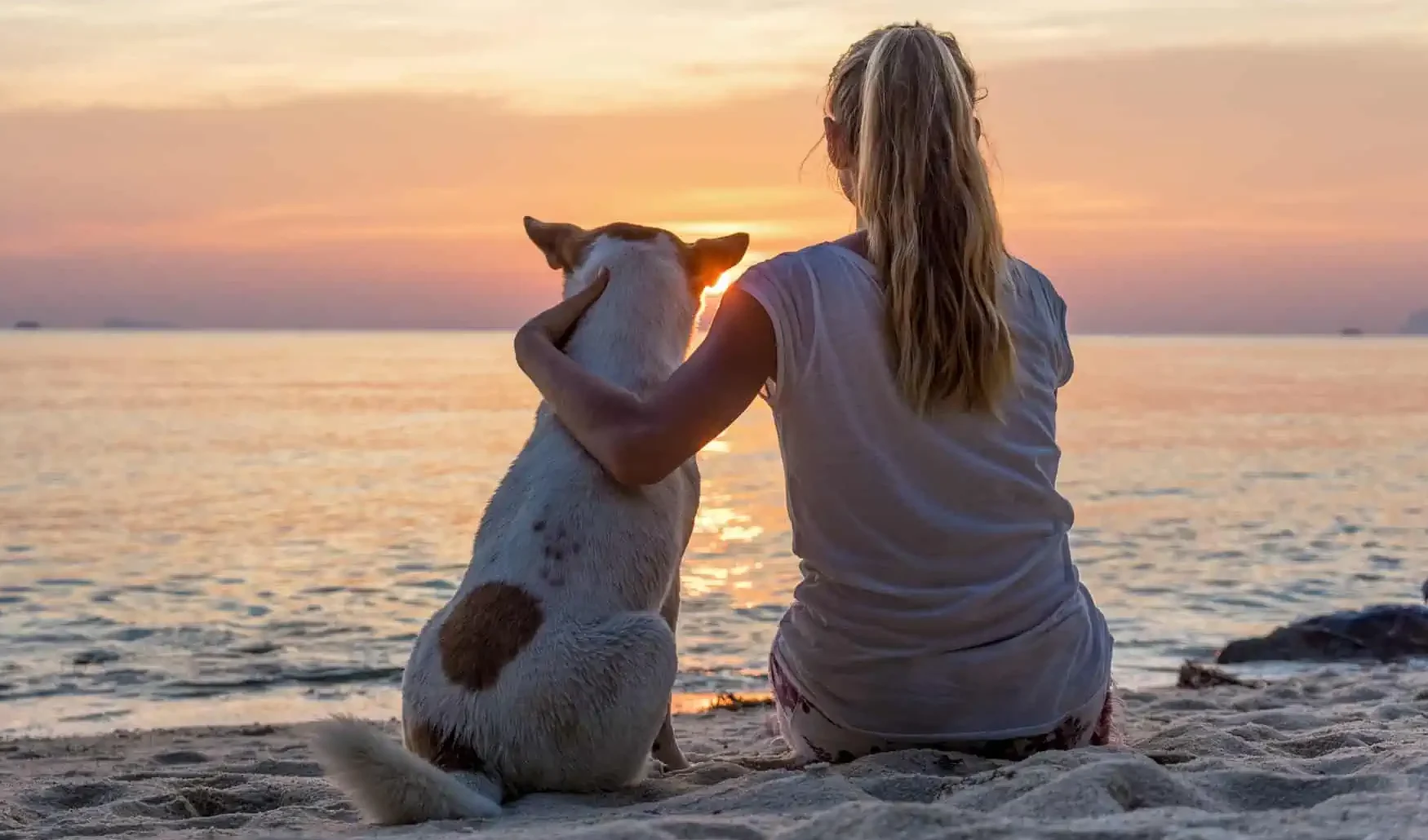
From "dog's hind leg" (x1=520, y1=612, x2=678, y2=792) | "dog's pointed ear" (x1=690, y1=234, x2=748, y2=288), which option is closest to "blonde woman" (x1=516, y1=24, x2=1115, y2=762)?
"dog's hind leg" (x1=520, y1=612, x2=678, y2=792)

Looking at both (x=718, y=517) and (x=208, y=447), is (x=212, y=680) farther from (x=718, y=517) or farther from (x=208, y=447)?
(x=208, y=447)

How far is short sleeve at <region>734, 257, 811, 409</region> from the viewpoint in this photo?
148 inches

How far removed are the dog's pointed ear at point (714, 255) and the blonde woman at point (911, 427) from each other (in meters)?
0.82

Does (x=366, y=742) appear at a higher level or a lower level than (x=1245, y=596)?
higher

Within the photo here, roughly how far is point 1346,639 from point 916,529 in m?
6.82

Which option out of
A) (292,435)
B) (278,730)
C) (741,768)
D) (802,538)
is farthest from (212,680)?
(292,435)

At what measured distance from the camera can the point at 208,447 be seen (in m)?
30.8

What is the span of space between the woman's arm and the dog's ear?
1.10 meters

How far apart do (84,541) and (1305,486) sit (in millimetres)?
18675

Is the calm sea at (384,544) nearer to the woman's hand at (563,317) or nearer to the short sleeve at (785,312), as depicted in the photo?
the woman's hand at (563,317)

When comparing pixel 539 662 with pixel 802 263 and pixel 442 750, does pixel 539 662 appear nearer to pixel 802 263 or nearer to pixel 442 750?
pixel 442 750

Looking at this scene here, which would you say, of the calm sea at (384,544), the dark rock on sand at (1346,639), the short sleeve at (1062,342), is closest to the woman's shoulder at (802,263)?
the short sleeve at (1062,342)

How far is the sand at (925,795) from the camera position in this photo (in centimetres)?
304

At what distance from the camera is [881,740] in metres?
4.11
